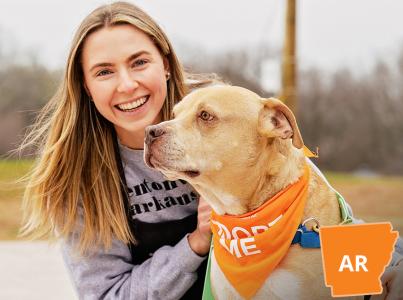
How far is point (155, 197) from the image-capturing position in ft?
7.14

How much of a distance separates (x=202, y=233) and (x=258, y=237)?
372 millimetres

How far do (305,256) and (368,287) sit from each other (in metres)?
0.21

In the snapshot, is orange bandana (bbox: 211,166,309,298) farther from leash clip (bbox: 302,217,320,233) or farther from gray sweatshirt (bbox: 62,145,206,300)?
gray sweatshirt (bbox: 62,145,206,300)

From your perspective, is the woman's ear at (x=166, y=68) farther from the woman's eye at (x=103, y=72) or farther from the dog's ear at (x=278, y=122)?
the dog's ear at (x=278, y=122)

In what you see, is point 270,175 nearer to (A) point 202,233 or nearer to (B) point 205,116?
(B) point 205,116

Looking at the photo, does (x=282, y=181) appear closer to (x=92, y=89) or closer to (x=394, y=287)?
(x=394, y=287)

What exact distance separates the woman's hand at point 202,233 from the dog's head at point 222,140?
29 cm

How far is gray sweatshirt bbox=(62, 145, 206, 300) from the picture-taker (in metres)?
2.13

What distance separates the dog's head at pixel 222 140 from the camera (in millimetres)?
1663

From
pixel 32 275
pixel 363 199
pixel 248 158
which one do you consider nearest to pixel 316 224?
pixel 248 158

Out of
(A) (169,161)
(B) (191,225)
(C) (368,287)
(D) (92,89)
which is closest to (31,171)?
(D) (92,89)

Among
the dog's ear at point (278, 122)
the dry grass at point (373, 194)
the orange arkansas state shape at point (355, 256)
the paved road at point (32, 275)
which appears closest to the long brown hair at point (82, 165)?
the dog's ear at point (278, 122)

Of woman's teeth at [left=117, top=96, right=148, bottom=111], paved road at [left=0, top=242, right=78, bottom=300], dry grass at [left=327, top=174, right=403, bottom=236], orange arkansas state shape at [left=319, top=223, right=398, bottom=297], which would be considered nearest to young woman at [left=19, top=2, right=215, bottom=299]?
woman's teeth at [left=117, top=96, right=148, bottom=111]

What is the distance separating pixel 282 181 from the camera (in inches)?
65.3
